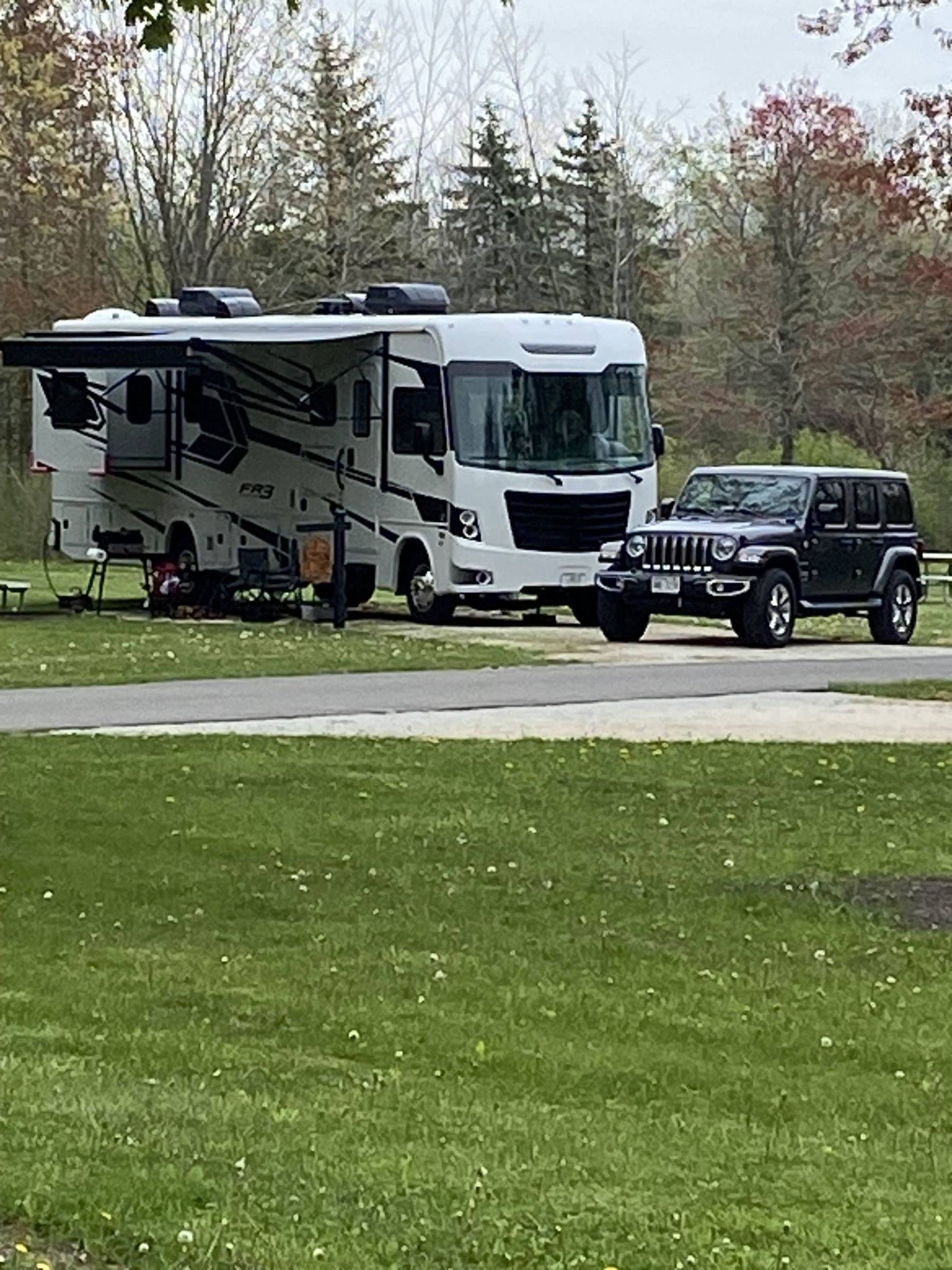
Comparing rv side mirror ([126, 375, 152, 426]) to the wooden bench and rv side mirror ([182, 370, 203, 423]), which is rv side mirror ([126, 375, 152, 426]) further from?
the wooden bench

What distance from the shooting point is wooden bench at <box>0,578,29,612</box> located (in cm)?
2839

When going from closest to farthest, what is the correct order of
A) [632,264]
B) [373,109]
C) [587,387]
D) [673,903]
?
[673,903], [587,387], [373,109], [632,264]

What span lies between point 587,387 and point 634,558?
3021 mm

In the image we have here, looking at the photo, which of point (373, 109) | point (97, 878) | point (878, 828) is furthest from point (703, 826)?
point (373, 109)

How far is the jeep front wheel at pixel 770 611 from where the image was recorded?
25359 mm

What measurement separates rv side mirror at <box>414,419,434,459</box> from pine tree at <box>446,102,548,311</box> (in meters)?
31.3

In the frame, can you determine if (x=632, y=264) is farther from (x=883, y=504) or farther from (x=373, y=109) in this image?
(x=883, y=504)

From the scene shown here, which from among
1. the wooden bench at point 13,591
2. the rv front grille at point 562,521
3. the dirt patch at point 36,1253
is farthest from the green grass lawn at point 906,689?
the dirt patch at point 36,1253

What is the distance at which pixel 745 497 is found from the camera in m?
26.6

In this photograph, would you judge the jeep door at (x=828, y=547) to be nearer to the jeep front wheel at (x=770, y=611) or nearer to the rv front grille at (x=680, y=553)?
the jeep front wheel at (x=770, y=611)

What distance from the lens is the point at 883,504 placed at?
89.4ft

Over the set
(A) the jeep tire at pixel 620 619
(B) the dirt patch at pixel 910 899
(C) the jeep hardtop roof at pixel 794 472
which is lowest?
(B) the dirt patch at pixel 910 899

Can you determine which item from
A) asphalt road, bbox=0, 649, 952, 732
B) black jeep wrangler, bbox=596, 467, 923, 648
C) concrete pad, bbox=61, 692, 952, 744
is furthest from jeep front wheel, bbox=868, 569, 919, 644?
concrete pad, bbox=61, 692, 952, 744

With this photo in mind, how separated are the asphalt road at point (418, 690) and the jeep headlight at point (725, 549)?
5.81 ft
